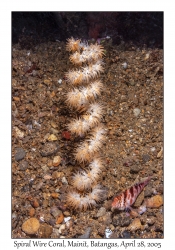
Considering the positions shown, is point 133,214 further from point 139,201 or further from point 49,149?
point 49,149

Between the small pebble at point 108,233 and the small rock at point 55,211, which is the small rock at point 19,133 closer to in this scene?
the small rock at point 55,211

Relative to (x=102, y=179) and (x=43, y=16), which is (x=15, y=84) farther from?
(x=102, y=179)

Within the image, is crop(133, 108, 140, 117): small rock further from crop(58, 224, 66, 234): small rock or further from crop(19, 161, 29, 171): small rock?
crop(58, 224, 66, 234): small rock

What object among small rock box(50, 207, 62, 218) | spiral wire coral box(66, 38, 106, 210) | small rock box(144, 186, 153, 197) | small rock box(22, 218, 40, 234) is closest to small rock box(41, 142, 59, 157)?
spiral wire coral box(66, 38, 106, 210)

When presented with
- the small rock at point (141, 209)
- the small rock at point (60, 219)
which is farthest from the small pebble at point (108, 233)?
the small rock at point (60, 219)

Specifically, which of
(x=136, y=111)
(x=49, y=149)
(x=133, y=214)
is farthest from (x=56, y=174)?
(x=136, y=111)
